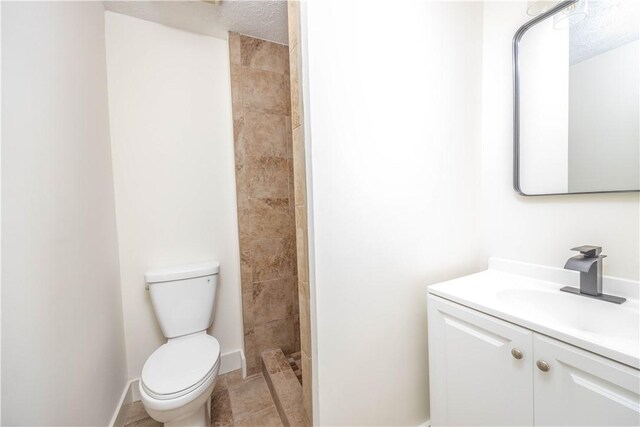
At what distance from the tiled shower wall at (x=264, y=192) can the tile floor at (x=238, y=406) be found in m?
0.13

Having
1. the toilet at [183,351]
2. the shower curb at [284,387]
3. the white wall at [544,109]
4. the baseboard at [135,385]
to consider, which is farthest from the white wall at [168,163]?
the white wall at [544,109]

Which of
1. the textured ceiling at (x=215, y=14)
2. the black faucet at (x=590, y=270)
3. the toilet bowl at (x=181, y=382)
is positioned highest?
the textured ceiling at (x=215, y=14)

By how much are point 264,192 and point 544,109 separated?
5.20 feet

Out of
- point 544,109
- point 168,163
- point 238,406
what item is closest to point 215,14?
point 168,163

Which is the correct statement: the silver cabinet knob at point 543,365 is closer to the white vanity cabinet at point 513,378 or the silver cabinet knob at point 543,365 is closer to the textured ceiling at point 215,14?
the white vanity cabinet at point 513,378

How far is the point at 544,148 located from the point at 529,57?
418 mm

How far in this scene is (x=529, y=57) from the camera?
43.7 inches

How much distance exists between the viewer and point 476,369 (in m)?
0.89

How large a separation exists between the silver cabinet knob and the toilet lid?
1.31 metres

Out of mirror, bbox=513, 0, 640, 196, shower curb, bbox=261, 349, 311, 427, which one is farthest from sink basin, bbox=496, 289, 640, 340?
shower curb, bbox=261, 349, 311, 427

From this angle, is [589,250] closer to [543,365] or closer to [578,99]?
[543,365]

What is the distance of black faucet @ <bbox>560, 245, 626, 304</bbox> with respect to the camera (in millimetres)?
836

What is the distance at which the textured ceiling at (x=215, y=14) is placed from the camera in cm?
143

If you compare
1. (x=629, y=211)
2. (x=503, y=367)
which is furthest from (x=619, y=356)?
(x=629, y=211)
